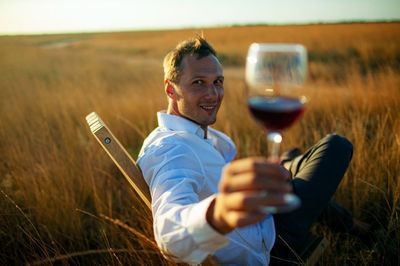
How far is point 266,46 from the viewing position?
74 cm

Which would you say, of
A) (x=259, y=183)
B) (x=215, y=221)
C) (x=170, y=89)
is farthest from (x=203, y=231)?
(x=170, y=89)

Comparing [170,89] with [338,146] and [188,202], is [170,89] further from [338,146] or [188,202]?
[338,146]

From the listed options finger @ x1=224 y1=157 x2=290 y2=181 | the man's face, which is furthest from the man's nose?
finger @ x1=224 y1=157 x2=290 y2=181

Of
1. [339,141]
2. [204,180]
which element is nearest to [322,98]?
[339,141]

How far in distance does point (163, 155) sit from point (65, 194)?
1334 mm

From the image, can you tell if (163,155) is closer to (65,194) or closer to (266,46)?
(266,46)

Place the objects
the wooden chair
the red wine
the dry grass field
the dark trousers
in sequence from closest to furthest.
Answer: the red wine
the wooden chair
the dark trousers
the dry grass field

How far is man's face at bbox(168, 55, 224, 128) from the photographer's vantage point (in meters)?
1.71

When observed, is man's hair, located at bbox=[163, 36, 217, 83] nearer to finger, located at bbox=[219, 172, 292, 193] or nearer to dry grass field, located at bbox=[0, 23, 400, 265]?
dry grass field, located at bbox=[0, 23, 400, 265]

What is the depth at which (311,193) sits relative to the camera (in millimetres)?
1604

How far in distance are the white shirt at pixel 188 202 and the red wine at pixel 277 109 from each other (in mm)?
312

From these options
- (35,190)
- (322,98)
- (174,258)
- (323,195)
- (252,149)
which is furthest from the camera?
(322,98)

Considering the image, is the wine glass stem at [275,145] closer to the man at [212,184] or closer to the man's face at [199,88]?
the man at [212,184]

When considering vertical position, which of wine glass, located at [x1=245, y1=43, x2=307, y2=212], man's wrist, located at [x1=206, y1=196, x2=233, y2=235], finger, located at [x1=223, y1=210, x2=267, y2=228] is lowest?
man's wrist, located at [x1=206, y1=196, x2=233, y2=235]
